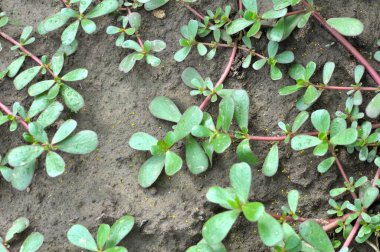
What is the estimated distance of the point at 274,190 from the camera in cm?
170

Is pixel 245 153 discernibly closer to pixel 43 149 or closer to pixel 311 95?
pixel 311 95

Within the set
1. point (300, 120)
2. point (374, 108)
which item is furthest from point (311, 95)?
point (374, 108)

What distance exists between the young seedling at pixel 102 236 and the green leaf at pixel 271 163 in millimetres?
456

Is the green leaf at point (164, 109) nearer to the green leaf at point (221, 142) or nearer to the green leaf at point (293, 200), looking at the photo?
the green leaf at point (221, 142)

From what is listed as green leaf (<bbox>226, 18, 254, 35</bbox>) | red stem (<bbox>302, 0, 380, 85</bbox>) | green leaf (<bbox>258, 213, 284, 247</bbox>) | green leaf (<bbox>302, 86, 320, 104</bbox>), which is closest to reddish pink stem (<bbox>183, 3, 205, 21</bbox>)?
green leaf (<bbox>226, 18, 254, 35</bbox>)

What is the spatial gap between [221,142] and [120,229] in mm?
420

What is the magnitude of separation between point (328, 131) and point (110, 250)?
0.79 m

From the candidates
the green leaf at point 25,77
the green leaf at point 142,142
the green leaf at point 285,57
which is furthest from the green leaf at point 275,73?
the green leaf at point 25,77

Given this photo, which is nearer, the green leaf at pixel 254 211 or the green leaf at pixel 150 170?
the green leaf at pixel 254 211

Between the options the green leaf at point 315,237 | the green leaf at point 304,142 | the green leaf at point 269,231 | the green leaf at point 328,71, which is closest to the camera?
the green leaf at point 269,231

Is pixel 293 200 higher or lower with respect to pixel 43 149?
lower

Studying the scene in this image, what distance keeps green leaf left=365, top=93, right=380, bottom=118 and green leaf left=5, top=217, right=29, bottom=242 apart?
1178 millimetres

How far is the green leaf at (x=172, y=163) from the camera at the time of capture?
1.61 metres

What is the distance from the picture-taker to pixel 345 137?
5.20 feet
